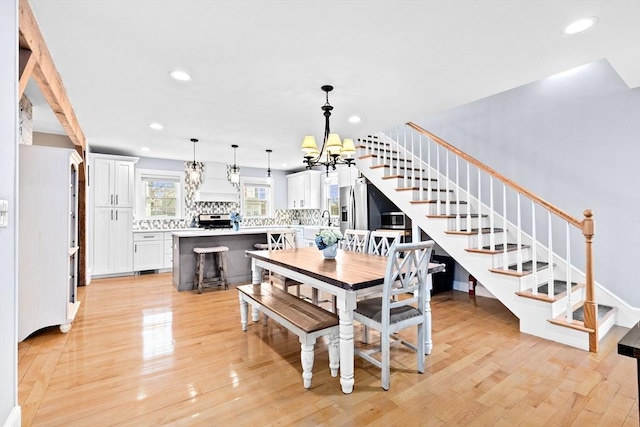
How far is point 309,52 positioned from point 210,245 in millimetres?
3643

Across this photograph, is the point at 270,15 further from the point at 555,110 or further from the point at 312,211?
the point at 312,211

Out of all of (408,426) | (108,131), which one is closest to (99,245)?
(108,131)

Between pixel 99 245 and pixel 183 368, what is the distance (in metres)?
4.39

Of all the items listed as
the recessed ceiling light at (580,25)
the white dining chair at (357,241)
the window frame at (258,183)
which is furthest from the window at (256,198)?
the recessed ceiling light at (580,25)

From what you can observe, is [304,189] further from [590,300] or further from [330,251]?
[590,300]

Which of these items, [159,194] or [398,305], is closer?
[398,305]

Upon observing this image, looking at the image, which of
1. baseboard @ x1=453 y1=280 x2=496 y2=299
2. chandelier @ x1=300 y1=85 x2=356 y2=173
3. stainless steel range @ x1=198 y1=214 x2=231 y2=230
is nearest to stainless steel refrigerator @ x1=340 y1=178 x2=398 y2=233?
Result: baseboard @ x1=453 y1=280 x2=496 y2=299

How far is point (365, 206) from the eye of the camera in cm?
512

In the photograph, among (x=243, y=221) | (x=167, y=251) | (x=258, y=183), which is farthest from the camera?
(x=258, y=183)

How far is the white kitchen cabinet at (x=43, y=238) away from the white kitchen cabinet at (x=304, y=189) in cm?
490

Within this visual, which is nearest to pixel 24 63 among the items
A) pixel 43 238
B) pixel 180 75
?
pixel 180 75

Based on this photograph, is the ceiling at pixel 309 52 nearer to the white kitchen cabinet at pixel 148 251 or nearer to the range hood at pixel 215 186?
the white kitchen cabinet at pixel 148 251

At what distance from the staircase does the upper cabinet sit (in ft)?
14.2

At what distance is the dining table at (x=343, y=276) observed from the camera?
6.85 feet
